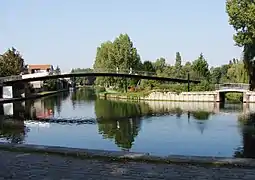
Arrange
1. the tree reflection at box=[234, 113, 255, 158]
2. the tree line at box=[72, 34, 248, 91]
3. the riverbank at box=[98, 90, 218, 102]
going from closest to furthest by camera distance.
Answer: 1. the tree reflection at box=[234, 113, 255, 158]
2. the riverbank at box=[98, 90, 218, 102]
3. the tree line at box=[72, 34, 248, 91]

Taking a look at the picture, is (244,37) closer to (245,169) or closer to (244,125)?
(244,125)

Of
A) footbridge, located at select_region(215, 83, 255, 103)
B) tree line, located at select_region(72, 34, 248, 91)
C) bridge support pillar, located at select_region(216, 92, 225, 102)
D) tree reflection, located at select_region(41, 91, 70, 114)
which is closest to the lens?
tree reflection, located at select_region(41, 91, 70, 114)

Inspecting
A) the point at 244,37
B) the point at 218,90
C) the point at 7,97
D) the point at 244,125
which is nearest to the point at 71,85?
the point at 7,97

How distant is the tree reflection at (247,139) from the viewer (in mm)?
16736

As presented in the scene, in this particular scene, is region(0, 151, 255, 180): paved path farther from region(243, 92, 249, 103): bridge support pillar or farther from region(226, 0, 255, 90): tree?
region(243, 92, 249, 103): bridge support pillar

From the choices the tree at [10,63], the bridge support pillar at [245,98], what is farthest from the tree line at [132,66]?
the tree at [10,63]

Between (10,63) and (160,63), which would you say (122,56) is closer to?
(10,63)

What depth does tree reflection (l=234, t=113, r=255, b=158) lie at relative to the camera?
54.9 feet

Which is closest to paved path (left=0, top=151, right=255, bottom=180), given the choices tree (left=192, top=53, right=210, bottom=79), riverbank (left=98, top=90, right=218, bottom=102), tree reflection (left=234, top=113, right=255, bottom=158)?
tree reflection (left=234, top=113, right=255, bottom=158)

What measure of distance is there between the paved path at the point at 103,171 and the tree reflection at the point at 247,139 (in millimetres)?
Result: 9105

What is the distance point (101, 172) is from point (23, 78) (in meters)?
54.4

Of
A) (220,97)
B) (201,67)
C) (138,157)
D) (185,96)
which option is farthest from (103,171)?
(201,67)

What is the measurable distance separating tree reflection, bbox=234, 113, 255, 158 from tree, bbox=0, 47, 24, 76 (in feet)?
160

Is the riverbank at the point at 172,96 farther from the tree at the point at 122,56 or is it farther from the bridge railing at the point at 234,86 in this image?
the tree at the point at 122,56
